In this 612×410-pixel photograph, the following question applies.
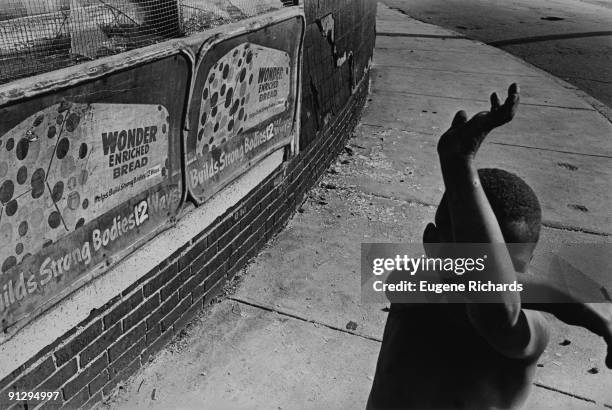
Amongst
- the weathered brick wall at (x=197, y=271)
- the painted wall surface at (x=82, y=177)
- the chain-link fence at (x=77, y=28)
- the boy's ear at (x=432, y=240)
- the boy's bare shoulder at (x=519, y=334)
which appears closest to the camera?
the boy's bare shoulder at (x=519, y=334)

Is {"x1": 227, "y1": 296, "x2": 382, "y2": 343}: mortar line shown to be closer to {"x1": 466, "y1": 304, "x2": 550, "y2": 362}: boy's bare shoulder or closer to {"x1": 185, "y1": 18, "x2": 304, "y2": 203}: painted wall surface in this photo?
{"x1": 185, "y1": 18, "x2": 304, "y2": 203}: painted wall surface

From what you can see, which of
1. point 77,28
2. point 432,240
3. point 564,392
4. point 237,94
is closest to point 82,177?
point 77,28

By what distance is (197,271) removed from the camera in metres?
3.99

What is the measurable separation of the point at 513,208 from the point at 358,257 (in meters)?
3.45

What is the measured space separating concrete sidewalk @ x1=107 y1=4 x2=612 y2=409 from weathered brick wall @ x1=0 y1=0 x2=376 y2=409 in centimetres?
13

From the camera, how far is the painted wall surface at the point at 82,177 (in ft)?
7.78

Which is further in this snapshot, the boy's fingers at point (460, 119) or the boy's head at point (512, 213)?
the boy's head at point (512, 213)

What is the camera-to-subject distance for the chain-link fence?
248 centimetres

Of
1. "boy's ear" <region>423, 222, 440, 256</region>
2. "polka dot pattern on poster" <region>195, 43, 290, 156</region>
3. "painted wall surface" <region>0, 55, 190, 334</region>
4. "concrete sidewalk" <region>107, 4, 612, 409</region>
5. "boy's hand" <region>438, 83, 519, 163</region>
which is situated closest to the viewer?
"boy's hand" <region>438, 83, 519, 163</region>

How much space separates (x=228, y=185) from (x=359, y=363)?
55.3 inches

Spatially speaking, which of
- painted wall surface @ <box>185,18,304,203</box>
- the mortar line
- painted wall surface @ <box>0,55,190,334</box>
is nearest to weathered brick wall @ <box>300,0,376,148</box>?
painted wall surface @ <box>185,18,304,203</box>

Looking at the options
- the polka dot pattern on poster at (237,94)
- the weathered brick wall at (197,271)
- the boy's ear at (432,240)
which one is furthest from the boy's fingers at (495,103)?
the polka dot pattern on poster at (237,94)

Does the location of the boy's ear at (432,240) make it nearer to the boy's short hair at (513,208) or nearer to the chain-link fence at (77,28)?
the boy's short hair at (513,208)

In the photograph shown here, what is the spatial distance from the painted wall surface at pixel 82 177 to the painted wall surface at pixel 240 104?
24cm
